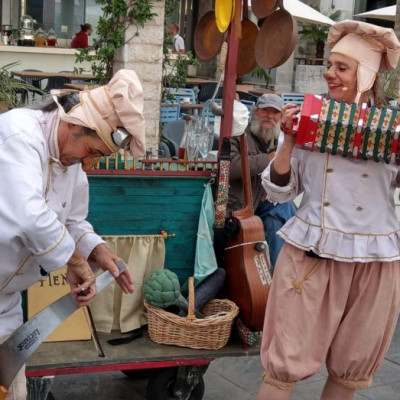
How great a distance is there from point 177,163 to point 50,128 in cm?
163

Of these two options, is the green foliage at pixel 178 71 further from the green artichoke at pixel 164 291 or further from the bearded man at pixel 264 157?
the green artichoke at pixel 164 291

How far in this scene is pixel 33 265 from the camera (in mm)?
2721

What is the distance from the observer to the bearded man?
4.86 meters

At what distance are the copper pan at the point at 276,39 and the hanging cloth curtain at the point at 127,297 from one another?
3.79ft

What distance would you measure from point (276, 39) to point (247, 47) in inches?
15.1

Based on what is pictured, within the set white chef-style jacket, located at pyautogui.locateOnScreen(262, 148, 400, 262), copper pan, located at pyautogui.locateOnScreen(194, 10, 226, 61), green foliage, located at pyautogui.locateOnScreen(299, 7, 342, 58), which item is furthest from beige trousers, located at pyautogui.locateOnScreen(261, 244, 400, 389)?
green foliage, located at pyautogui.locateOnScreen(299, 7, 342, 58)

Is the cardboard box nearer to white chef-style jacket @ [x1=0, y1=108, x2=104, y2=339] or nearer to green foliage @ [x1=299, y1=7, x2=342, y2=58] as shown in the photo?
white chef-style jacket @ [x1=0, y1=108, x2=104, y2=339]

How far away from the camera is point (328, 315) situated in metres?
3.22

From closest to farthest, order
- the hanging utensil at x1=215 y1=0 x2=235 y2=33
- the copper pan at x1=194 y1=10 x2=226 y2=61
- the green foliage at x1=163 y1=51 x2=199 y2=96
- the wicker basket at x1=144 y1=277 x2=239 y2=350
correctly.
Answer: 1. the wicker basket at x1=144 y1=277 x2=239 y2=350
2. the hanging utensil at x1=215 y1=0 x2=235 y2=33
3. the copper pan at x1=194 y1=10 x2=226 y2=61
4. the green foliage at x1=163 y1=51 x2=199 y2=96

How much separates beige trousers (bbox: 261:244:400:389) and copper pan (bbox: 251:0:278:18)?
1.79 m

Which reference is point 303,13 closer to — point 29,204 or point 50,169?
point 50,169

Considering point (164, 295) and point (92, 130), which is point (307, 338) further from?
point (92, 130)

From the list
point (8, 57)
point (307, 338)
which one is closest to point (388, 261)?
point (307, 338)

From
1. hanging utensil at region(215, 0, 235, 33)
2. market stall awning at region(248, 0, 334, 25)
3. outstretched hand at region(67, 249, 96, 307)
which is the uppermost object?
market stall awning at region(248, 0, 334, 25)
